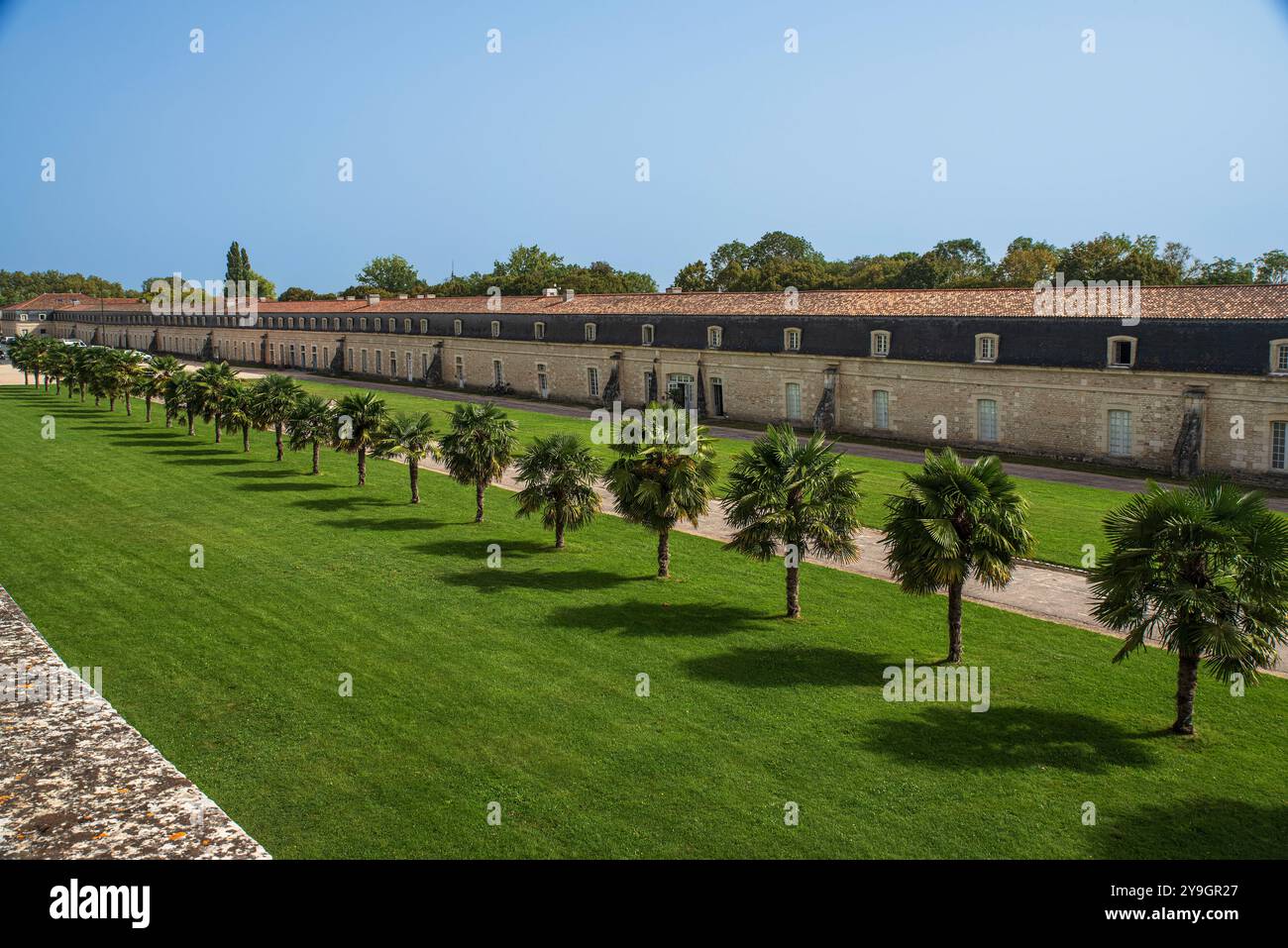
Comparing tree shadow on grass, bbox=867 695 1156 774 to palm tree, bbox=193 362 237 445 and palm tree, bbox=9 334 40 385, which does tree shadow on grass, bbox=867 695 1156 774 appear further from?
palm tree, bbox=9 334 40 385

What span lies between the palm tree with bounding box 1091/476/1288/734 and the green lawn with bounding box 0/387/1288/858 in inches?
57.2

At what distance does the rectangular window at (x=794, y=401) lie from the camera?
4759 centimetres

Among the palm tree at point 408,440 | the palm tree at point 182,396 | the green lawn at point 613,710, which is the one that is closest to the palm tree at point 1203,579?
the green lawn at point 613,710

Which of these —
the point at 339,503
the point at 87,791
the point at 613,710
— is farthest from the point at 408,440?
the point at 87,791

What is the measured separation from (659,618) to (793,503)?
3.35 meters

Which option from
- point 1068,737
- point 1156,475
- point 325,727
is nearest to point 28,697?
point 325,727

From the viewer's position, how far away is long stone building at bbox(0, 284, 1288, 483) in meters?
33.8

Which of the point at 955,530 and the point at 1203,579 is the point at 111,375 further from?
the point at 1203,579

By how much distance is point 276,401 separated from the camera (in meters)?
38.9

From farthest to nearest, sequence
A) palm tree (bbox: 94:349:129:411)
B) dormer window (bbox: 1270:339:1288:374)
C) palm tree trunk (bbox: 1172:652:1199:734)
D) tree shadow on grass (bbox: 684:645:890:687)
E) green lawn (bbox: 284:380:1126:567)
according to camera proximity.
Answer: palm tree (bbox: 94:349:129:411)
dormer window (bbox: 1270:339:1288:374)
green lawn (bbox: 284:380:1126:567)
tree shadow on grass (bbox: 684:645:890:687)
palm tree trunk (bbox: 1172:652:1199:734)

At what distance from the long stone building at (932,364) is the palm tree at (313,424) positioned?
20881 mm

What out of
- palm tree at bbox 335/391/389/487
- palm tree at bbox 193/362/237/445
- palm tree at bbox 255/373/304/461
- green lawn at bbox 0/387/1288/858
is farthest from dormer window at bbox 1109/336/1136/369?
palm tree at bbox 193/362/237/445

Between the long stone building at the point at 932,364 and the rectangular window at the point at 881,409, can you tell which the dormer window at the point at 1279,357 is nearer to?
Result: the long stone building at the point at 932,364
